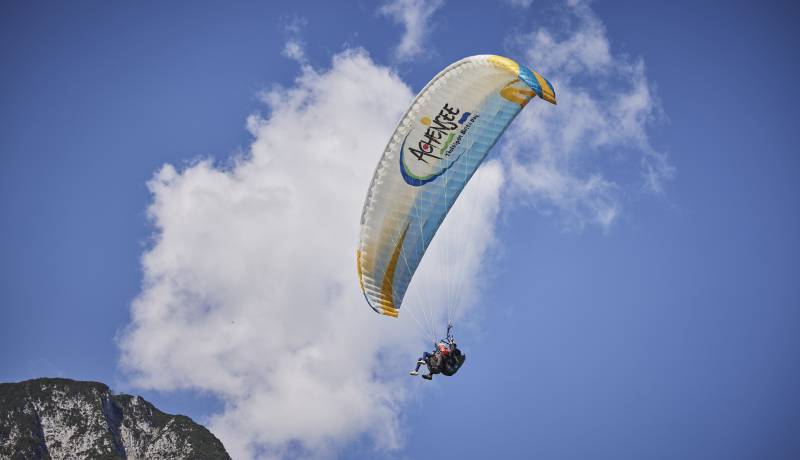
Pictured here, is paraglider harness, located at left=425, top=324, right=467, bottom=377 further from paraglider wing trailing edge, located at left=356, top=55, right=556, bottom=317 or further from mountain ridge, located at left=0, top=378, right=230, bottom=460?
mountain ridge, located at left=0, top=378, right=230, bottom=460

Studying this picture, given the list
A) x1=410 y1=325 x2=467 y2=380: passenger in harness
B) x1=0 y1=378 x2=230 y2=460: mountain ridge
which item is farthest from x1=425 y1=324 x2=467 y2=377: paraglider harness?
x1=0 y1=378 x2=230 y2=460: mountain ridge

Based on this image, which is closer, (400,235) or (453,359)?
(453,359)

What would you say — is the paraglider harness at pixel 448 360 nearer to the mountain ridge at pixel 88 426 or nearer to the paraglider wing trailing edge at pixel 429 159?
the paraglider wing trailing edge at pixel 429 159

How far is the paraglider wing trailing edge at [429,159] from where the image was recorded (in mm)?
27797

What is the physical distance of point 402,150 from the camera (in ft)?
93.5

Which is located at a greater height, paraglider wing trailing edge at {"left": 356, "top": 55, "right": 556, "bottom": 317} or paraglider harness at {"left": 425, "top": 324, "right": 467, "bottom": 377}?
paraglider wing trailing edge at {"left": 356, "top": 55, "right": 556, "bottom": 317}

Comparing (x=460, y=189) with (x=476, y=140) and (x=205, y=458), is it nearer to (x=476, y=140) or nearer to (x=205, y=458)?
(x=476, y=140)

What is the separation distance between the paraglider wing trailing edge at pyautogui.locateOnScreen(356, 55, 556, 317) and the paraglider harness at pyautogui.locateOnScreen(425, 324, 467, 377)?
335 centimetres

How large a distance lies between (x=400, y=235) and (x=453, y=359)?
18.4 feet

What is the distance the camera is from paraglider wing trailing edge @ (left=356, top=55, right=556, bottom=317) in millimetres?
27797

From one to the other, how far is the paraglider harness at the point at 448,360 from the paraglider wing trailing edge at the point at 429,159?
3345 millimetres

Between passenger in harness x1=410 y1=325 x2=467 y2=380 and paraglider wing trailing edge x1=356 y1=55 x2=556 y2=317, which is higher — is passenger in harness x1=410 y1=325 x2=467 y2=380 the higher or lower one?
the lower one

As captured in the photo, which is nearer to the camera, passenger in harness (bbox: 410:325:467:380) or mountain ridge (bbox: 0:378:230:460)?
passenger in harness (bbox: 410:325:467:380)

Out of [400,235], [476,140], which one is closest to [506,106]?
[476,140]
